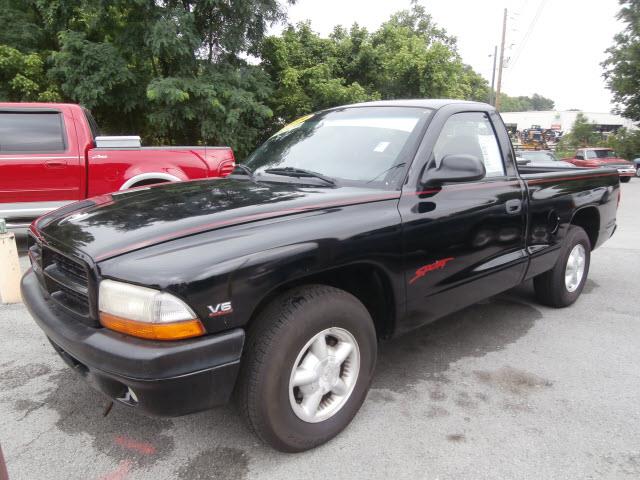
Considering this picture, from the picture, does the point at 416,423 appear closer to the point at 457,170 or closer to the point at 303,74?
the point at 457,170

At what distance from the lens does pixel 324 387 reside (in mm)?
2320

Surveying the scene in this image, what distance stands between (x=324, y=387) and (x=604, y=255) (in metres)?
5.85

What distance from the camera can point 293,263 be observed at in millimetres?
2053

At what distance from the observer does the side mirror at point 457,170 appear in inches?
103

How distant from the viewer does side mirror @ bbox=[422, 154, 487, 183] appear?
2.61 m

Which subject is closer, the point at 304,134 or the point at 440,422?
the point at 440,422

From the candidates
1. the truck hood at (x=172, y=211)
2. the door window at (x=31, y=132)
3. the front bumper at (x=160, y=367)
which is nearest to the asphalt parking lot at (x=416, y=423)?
the front bumper at (x=160, y=367)

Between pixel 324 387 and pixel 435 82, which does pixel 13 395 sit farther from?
pixel 435 82

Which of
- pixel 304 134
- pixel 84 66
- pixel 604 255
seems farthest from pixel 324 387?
pixel 84 66

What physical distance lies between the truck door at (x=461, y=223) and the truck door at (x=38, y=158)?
491cm

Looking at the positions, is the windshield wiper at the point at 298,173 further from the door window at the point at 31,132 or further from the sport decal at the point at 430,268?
the door window at the point at 31,132

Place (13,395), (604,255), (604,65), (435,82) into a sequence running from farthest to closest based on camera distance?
(604,65)
(435,82)
(604,255)
(13,395)

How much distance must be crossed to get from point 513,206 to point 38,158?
5517 mm

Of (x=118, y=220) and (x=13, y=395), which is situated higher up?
(x=118, y=220)
